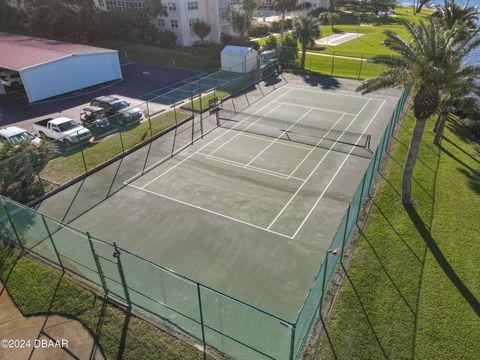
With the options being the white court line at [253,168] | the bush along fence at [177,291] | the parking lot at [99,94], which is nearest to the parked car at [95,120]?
the parking lot at [99,94]

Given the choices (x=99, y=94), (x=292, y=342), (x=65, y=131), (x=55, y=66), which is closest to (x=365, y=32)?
(x=99, y=94)

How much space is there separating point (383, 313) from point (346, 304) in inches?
47.9

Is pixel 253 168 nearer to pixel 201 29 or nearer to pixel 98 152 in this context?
pixel 98 152

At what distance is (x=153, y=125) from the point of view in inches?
1091

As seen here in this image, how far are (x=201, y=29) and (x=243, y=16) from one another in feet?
22.8

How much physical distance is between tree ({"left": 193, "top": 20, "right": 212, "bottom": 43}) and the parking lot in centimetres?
1212

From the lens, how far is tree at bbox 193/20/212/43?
5422 centimetres

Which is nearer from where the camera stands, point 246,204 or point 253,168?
point 246,204

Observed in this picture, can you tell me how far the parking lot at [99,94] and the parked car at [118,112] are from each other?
3.03 m

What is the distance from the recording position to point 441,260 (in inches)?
566

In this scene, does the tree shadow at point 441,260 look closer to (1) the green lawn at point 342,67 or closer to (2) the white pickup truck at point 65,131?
(2) the white pickup truck at point 65,131

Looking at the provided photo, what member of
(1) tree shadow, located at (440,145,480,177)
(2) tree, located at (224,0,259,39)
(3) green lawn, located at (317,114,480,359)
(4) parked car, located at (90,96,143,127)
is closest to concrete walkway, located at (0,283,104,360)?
(3) green lawn, located at (317,114,480,359)

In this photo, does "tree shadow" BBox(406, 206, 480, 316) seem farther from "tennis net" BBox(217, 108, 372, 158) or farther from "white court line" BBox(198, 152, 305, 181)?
"tennis net" BBox(217, 108, 372, 158)

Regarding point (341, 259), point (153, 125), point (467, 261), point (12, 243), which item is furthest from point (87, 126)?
point (467, 261)
